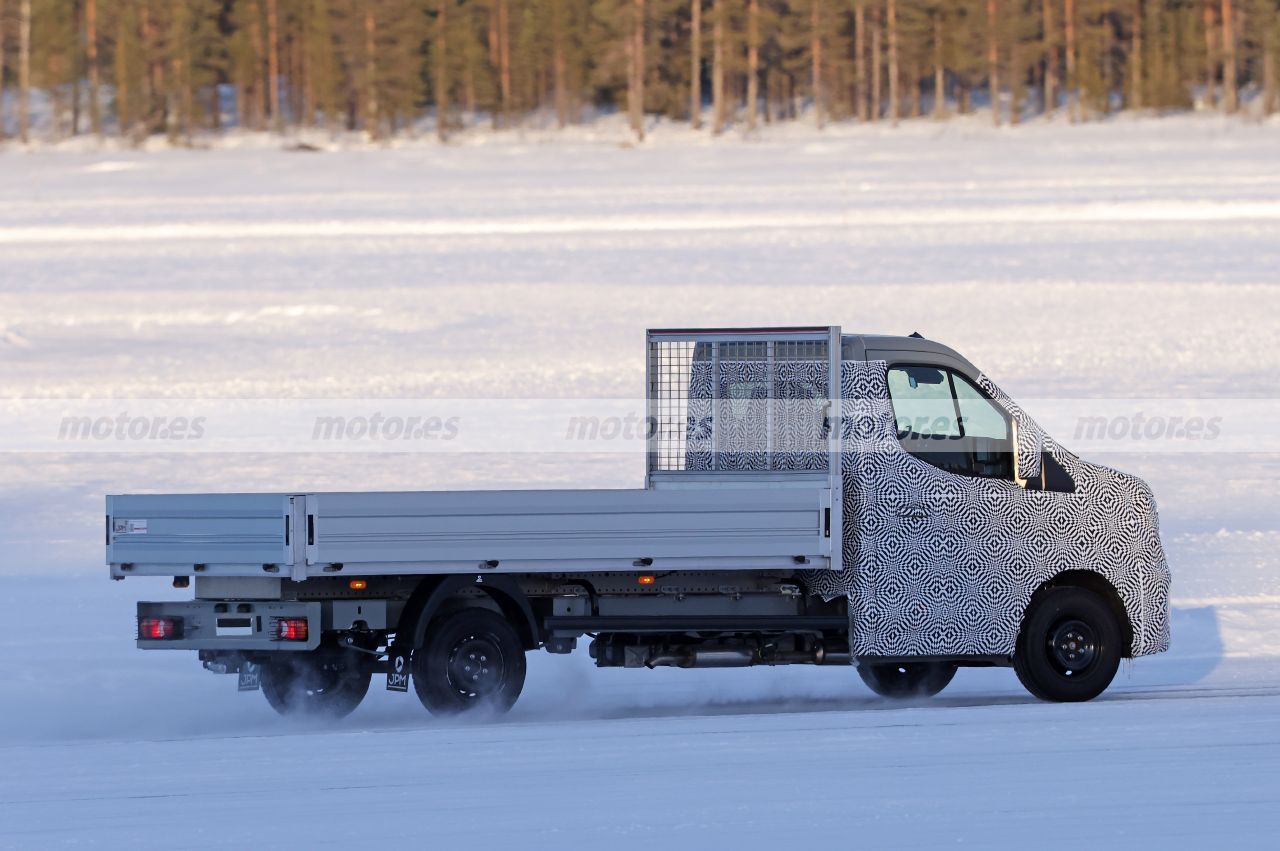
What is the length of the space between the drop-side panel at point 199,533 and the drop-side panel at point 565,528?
23cm

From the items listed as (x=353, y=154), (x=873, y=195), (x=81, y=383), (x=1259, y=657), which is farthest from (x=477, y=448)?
(x=353, y=154)

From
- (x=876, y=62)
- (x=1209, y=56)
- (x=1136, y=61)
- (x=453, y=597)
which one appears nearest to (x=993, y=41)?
(x=876, y=62)

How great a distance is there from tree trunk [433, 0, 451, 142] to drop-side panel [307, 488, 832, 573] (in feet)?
235

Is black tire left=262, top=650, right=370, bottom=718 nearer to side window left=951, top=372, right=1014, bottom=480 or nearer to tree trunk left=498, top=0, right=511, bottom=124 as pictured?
side window left=951, top=372, right=1014, bottom=480

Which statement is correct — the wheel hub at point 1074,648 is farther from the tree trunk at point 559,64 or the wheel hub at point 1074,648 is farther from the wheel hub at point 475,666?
the tree trunk at point 559,64

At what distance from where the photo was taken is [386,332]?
97.9ft

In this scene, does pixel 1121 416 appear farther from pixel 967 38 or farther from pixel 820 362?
pixel 967 38

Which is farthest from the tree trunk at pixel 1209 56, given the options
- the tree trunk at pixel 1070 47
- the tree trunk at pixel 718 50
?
the tree trunk at pixel 718 50

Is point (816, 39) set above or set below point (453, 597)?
above

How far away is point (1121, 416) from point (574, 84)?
68.1 m

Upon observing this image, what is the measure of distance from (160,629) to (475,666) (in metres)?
1.72

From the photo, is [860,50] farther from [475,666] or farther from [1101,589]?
[475,666]

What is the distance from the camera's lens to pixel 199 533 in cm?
1000

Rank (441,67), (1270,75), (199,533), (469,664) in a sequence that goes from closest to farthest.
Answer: (199,533) → (469,664) → (1270,75) → (441,67)
